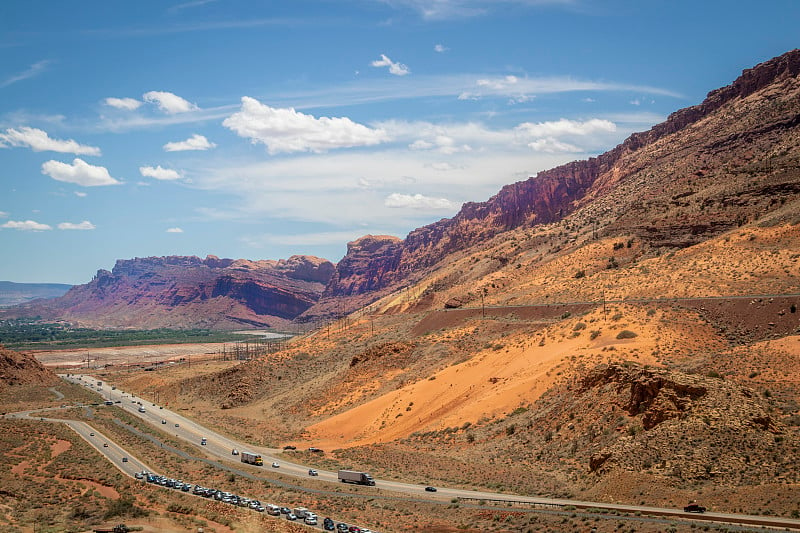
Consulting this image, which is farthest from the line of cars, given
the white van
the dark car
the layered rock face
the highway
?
the layered rock face

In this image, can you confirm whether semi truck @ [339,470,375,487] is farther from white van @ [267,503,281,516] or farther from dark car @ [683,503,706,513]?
dark car @ [683,503,706,513]

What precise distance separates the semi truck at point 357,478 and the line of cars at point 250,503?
6868 millimetres

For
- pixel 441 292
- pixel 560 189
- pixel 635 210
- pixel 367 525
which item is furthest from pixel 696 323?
pixel 560 189

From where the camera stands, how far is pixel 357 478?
45.3 m

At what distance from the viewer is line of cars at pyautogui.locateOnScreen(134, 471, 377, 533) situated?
34344 mm

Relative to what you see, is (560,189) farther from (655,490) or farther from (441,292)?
(655,490)

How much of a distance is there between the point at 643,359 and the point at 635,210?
62.9m

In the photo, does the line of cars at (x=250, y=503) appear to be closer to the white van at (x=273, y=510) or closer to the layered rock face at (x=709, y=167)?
the white van at (x=273, y=510)

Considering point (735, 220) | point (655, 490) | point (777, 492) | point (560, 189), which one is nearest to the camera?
point (777, 492)

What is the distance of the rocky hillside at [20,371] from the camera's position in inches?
4188

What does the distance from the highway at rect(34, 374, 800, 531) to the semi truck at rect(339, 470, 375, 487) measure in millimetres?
745

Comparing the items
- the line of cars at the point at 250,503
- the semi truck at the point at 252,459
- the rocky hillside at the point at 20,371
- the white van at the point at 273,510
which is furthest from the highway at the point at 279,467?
the rocky hillside at the point at 20,371

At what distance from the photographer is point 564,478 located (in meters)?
40.6

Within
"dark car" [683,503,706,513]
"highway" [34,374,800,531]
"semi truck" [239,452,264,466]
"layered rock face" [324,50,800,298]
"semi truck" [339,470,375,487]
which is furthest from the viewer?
"layered rock face" [324,50,800,298]
